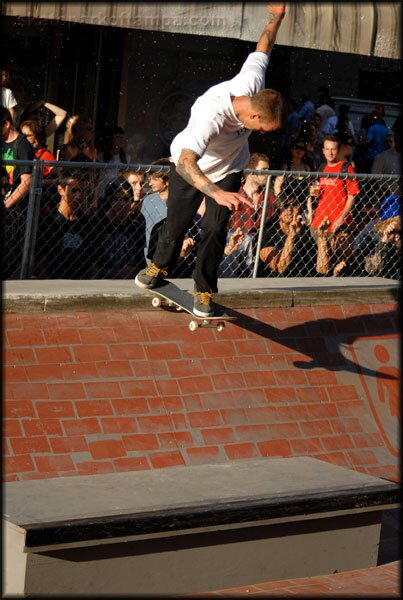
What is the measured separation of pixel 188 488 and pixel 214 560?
444 millimetres

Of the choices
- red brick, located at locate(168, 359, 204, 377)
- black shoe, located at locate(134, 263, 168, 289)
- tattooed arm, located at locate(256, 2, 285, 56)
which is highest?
tattooed arm, located at locate(256, 2, 285, 56)

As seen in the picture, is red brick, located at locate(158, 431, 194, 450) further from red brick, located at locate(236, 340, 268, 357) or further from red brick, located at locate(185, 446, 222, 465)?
red brick, located at locate(236, 340, 268, 357)

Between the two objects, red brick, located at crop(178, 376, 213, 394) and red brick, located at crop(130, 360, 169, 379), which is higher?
red brick, located at crop(130, 360, 169, 379)

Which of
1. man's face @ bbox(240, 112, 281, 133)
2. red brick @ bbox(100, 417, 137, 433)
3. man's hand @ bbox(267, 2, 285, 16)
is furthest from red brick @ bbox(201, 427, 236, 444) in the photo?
man's hand @ bbox(267, 2, 285, 16)

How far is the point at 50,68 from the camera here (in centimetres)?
1363

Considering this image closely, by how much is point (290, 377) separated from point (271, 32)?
257 centimetres

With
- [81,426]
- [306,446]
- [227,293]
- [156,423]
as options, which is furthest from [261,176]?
[81,426]

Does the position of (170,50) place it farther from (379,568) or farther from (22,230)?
(379,568)

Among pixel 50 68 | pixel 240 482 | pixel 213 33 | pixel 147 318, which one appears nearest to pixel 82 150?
pixel 213 33

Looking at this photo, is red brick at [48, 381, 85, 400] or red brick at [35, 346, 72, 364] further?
red brick at [35, 346, 72, 364]

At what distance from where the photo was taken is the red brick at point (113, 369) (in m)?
7.60

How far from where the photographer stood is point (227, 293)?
335 inches

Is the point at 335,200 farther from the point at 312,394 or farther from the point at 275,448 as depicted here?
the point at 275,448

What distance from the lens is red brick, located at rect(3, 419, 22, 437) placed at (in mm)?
6898
